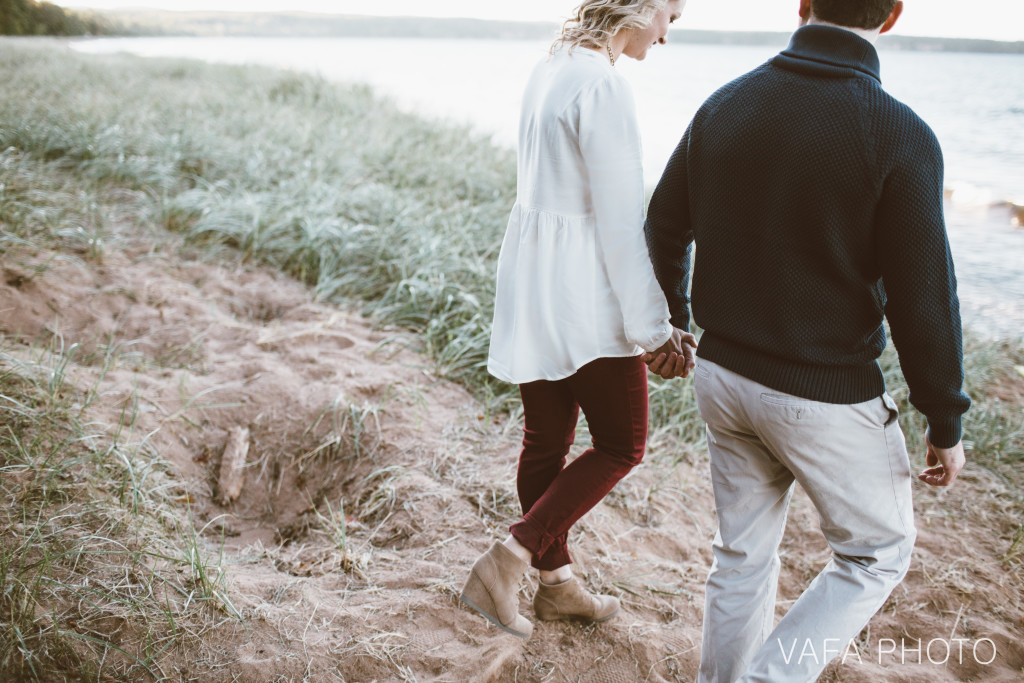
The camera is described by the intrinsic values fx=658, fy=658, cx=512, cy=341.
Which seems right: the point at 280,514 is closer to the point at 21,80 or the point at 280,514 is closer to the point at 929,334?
the point at 929,334

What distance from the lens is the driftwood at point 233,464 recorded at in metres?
2.78

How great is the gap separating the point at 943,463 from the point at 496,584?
118 centimetres

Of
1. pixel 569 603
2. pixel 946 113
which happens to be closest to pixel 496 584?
pixel 569 603

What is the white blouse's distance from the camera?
1.60 metres

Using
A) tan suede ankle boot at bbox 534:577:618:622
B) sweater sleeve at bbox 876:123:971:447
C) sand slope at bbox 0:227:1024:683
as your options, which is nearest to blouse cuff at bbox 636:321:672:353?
sweater sleeve at bbox 876:123:971:447

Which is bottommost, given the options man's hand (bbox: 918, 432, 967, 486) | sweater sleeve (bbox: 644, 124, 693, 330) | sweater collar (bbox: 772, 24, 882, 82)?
man's hand (bbox: 918, 432, 967, 486)

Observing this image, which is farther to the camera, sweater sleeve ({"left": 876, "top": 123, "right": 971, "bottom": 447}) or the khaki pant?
the khaki pant

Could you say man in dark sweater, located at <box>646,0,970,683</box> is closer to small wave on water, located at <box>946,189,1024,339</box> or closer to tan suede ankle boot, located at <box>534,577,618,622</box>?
tan suede ankle boot, located at <box>534,577,618,622</box>

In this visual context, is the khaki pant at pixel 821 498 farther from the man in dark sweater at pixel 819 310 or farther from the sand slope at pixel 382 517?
the sand slope at pixel 382 517

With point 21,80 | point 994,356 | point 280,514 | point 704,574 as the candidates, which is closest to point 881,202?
point 704,574

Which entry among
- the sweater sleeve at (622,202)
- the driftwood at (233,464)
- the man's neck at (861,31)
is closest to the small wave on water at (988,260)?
the man's neck at (861,31)

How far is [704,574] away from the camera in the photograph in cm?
263

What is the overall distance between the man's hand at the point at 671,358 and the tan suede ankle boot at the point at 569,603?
0.81 m

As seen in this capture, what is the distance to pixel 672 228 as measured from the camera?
5.90ft
